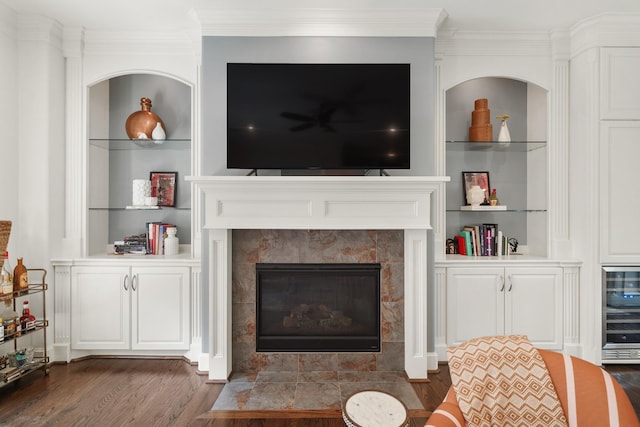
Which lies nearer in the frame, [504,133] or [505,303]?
[505,303]

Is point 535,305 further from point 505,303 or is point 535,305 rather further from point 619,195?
point 619,195

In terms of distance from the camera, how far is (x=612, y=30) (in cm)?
295

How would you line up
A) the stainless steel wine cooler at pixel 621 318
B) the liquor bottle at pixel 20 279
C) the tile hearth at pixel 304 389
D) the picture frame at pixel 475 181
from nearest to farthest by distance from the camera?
the tile hearth at pixel 304 389
the liquor bottle at pixel 20 279
the stainless steel wine cooler at pixel 621 318
the picture frame at pixel 475 181

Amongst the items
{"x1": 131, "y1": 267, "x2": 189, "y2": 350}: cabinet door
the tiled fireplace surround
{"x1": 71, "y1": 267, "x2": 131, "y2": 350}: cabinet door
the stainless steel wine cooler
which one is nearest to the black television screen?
the tiled fireplace surround

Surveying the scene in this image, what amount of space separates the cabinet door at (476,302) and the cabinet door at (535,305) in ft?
0.24

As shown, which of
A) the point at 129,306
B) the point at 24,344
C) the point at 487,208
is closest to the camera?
the point at 24,344

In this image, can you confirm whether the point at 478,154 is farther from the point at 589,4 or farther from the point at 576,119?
the point at 589,4

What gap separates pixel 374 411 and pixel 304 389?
1.30m

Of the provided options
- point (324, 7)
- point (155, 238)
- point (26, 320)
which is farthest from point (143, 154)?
point (324, 7)

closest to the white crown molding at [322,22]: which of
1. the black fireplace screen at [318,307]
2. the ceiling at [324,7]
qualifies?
the ceiling at [324,7]

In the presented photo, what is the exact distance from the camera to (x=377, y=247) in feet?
9.77

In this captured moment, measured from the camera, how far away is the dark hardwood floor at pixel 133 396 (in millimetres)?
2291

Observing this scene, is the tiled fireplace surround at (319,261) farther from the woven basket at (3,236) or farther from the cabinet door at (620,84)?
the cabinet door at (620,84)

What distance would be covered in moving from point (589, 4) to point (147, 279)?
3974mm
